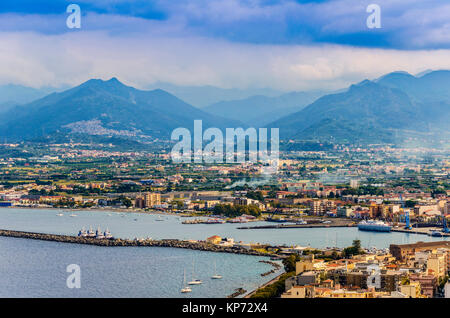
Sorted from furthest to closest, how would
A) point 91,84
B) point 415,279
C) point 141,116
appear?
1. point 91,84
2. point 141,116
3. point 415,279

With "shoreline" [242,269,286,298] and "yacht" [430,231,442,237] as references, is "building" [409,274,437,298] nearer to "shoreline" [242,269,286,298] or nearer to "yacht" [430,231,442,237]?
"shoreline" [242,269,286,298]

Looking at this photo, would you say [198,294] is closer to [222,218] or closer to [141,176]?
[222,218]

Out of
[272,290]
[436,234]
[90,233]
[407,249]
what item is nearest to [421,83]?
[436,234]

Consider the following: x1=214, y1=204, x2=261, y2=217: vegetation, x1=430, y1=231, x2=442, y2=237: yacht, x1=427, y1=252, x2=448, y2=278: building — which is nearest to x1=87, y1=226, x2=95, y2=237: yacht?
x1=214, y1=204, x2=261, y2=217: vegetation

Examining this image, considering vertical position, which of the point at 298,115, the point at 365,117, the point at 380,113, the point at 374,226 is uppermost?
the point at 298,115

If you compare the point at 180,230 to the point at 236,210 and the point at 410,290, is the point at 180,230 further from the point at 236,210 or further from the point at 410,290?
the point at 410,290

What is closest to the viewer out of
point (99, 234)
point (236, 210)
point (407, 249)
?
point (407, 249)
